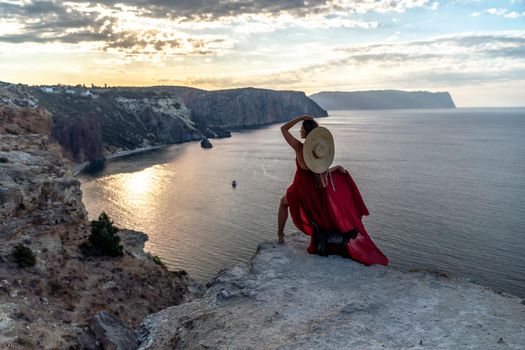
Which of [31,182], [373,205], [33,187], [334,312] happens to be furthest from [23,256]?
[373,205]

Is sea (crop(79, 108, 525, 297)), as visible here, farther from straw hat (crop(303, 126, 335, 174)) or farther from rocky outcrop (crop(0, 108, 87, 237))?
rocky outcrop (crop(0, 108, 87, 237))

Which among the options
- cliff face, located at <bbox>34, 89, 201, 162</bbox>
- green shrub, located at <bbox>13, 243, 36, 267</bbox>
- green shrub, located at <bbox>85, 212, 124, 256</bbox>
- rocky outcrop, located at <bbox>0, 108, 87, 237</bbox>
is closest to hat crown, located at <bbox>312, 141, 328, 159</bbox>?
green shrub, located at <bbox>13, 243, 36, 267</bbox>

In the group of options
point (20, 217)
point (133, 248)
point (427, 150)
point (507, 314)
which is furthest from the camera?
point (427, 150)

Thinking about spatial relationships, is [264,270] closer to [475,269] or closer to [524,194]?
[475,269]

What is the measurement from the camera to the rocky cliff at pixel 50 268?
15812mm

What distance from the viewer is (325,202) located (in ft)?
51.6

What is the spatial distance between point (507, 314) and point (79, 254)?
20.7 metres

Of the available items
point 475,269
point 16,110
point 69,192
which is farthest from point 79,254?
point 475,269

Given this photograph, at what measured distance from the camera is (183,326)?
12.8 metres

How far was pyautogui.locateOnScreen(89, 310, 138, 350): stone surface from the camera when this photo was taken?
1472 centimetres

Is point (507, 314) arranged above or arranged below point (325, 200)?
below

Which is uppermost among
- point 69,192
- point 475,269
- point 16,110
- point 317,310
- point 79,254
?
point 16,110

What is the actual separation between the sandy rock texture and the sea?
10.1 metres

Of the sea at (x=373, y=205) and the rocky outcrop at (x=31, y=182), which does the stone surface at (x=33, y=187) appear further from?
the sea at (x=373, y=205)
